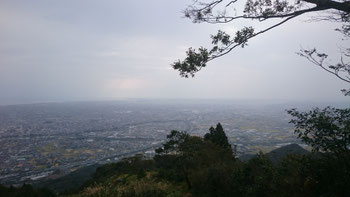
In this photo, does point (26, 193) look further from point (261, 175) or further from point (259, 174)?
point (261, 175)

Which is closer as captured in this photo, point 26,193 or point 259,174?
point 259,174

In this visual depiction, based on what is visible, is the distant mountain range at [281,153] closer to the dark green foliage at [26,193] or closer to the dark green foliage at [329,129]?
the dark green foliage at [329,129]

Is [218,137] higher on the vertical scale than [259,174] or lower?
lower

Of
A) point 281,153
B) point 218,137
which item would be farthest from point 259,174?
point 218,137

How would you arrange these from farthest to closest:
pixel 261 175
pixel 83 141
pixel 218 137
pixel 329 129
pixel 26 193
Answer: pixel 83 141 < pixel 218 137 < pixel 26 193 < pixel 261 175 < pixel 329 129

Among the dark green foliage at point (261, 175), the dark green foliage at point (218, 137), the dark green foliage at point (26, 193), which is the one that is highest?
the dark green foliage at point (261, 175)

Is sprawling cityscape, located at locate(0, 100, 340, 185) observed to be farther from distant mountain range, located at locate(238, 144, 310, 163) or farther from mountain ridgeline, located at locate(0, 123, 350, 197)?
mountain ridgeline, located at locate(0, 123, 350, 197)

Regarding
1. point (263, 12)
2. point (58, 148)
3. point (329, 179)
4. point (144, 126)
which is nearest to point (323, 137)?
point (329, 179)

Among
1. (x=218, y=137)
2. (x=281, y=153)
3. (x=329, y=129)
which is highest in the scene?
(x=329, y=129)

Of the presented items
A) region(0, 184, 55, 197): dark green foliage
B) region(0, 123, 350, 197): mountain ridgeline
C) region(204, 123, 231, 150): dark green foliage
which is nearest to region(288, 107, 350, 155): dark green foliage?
region(0, 123, 350, 197): mountain ridgeline

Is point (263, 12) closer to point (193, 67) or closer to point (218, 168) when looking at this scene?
point (193, 67)

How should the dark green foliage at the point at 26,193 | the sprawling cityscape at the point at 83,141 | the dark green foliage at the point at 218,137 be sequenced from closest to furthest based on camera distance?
the dark green foliage at the point at 26,193 → the dark green foliage at the point at 218,137 → the sprawling cityscape at the point at 83,141

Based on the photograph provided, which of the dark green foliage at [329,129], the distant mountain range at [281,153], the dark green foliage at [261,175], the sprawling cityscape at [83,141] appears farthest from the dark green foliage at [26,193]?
the dark green foliage at [329,129]
